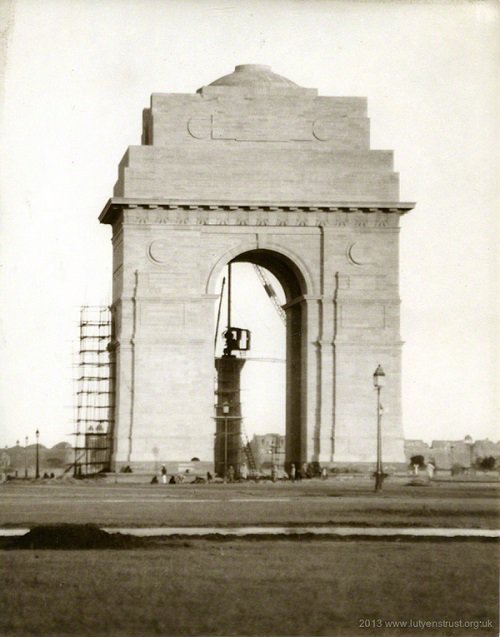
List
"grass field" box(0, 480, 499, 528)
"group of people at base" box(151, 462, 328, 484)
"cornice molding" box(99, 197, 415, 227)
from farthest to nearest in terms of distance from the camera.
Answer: "cornice molding" box(99, 197, 415, 227) → "group of people at base" box(151, 462, 328, 484) → "grass field" box(0, 480, 499, 528)

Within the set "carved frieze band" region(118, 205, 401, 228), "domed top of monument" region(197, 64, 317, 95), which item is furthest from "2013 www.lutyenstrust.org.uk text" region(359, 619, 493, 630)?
"domed top of monument" region(197, 64, 317, 95)

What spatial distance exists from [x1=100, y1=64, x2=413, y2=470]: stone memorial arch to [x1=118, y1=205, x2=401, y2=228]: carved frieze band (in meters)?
0.05

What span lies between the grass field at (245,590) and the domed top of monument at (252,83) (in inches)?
1365

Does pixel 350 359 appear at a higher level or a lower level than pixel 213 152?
lower

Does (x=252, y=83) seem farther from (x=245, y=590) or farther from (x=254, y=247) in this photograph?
(x=245, y=590)

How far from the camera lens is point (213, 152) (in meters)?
57.3

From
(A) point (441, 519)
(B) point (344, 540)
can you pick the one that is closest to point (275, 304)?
(A) point (441, 519)

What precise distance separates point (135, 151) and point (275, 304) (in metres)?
10.2

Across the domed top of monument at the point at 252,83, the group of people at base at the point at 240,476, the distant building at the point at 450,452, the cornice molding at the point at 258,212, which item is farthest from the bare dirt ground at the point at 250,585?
the distant building at the point at 450,452

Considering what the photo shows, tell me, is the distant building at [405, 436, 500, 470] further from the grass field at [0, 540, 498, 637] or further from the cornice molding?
the grass field at [0, 540, 498, 637]

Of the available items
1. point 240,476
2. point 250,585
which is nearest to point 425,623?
point 250,585

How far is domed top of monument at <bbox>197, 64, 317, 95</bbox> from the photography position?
190ft

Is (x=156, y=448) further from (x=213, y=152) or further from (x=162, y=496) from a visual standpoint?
(x=162, y=496)

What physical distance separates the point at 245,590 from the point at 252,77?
40.1 meters
